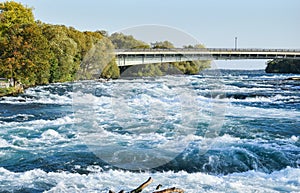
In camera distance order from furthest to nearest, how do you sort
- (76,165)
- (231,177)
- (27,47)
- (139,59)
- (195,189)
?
(139,59) → (27,47) → (76,165) → (231,177) → (195,189)

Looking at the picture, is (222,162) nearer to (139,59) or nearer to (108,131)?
(108,131)

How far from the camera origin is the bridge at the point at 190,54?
224ft

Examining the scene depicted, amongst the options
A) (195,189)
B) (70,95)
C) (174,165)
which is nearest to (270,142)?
(174,165)

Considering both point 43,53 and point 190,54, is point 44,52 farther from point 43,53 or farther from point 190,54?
point 190,54

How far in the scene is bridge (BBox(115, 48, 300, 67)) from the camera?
224 ft

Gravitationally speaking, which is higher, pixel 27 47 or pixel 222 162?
pixel 27 47

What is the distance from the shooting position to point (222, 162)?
44.4 feet

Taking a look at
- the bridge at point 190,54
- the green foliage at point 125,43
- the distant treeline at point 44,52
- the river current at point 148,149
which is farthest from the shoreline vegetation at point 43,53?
the green foliage at point 125,43

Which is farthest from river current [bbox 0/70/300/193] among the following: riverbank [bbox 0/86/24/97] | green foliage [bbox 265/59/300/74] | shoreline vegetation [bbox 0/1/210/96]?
green foliage [bbox 265/59/300/74]

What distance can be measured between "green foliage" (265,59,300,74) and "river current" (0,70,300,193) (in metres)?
91.4

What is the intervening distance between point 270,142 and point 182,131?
418 centimetres

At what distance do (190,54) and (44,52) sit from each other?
39745 millimetres

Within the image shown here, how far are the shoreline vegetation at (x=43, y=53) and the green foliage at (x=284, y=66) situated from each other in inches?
2561

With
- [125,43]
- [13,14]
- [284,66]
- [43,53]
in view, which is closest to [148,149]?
[43,53]
